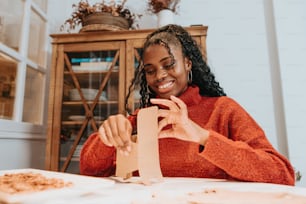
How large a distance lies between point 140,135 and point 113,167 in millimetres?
278

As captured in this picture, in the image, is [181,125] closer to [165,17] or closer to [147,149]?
[147,149]

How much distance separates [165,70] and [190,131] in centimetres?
32

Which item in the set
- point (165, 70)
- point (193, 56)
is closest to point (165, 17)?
point (193, 56)

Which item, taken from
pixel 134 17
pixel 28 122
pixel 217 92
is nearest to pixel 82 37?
pixel 134 17

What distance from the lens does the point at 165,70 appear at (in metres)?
0.90

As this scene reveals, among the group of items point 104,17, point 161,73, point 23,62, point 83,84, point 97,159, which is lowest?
point 97,159

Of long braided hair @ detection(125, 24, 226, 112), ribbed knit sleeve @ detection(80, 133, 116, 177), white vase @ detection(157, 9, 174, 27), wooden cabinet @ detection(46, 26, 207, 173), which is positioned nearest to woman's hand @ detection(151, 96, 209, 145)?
ribbed knit sleeve @ detection(80, 133, 116, 177)

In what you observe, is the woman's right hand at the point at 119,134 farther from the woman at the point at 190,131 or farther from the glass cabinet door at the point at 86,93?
the glass cabinet door at the point at 86,93

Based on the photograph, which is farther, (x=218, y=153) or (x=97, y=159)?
(x=97, y=159)

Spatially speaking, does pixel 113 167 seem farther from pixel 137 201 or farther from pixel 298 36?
pixel 298 36

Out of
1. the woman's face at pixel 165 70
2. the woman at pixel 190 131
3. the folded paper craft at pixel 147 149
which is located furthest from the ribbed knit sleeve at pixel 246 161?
the woman's face at pixel 165 70

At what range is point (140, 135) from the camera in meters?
0.63

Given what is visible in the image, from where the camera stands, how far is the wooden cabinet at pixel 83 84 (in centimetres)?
149

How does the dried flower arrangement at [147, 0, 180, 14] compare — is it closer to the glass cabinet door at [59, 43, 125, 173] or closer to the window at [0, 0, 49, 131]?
the glass cabinet door at [59, 43, 125, 173]
